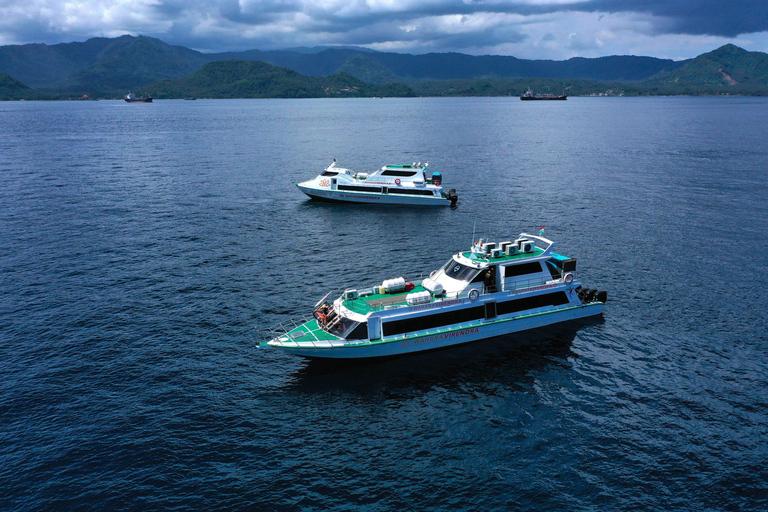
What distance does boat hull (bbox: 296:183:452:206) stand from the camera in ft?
299

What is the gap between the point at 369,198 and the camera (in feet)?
303

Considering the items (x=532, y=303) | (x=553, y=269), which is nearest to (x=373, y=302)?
(x=532, y=303)

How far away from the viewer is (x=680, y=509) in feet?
85.6

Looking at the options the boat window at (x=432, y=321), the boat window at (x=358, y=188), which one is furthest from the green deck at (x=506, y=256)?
the boat window at (x=358, y=188)

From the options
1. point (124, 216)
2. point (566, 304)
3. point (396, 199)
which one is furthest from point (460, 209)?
point (124, 216)

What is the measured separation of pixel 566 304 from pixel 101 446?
1552 inches

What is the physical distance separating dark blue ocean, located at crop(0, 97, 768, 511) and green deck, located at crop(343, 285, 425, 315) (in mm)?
4525

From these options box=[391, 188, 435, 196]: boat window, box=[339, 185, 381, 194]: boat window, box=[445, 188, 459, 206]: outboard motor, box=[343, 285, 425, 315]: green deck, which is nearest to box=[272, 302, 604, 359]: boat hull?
box=[343, 285, 425, 315]: green deck

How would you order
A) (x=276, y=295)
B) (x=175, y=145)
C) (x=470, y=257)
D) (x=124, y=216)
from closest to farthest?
(x=470, y=257) < (x=276, y=295) < (x=124, y=216) < (x=175, y=145)

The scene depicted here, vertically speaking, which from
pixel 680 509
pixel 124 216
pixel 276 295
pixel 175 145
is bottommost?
pixel 680 509

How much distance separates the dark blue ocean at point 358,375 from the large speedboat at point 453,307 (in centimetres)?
178

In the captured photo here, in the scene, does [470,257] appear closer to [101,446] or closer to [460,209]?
[101,446]

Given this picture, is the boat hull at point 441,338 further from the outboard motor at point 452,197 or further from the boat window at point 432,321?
the outboard motor at point 452,197

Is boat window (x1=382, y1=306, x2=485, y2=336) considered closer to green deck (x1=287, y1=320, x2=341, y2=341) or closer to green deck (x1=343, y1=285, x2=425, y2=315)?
green deck (x1=343, y1=285, x2=425, y2=315)
